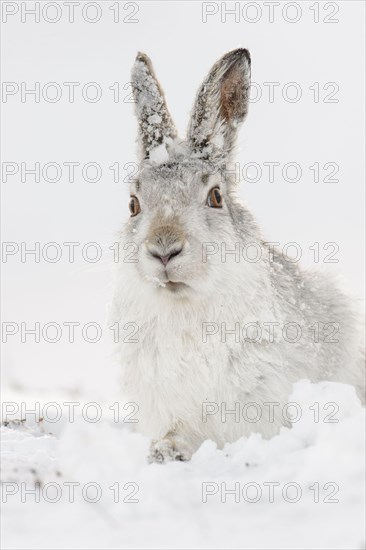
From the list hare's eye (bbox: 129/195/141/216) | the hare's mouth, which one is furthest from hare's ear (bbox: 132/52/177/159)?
the hare's mouth

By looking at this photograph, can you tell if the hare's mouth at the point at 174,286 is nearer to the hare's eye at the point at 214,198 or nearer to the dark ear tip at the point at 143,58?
the hare's eye at the point at 214,198

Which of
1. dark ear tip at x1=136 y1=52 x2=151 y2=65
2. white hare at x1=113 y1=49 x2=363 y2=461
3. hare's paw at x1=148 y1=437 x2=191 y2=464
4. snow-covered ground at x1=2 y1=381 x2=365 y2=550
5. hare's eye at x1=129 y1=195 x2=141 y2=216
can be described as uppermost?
dark ear tip at x1=136 y1=52 x2=151 y2=65

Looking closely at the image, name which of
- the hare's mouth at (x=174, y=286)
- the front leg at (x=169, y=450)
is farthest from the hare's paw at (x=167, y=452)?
the hare's mouth at (x=174, y=286)

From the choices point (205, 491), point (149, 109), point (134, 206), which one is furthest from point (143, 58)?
point (205, 491)

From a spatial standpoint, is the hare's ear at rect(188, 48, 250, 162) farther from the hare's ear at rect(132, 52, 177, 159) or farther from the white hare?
the hare's ear at rect(132, 52, 177, 159)

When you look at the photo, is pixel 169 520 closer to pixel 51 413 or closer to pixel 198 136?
pixel 198 136

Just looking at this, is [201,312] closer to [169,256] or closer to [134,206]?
[169,256]
